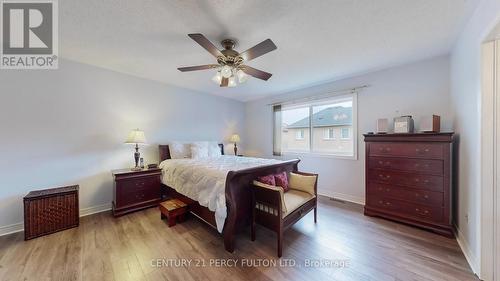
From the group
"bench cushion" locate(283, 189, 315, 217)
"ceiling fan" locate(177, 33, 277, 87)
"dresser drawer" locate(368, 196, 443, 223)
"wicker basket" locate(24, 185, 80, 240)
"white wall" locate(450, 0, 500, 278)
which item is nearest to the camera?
"white wall" locate(450, 0, 500, 278)

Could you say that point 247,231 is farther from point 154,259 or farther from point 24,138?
point 24,138

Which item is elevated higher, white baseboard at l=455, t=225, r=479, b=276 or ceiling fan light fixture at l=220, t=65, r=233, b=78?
ceiling fan light fixture at l=220, t=65, r=233, b=78

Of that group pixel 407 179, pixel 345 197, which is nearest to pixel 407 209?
pixel 407 179

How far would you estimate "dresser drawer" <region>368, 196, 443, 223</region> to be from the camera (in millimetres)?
2273

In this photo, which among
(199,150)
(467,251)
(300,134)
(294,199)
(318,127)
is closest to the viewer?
(467,251)

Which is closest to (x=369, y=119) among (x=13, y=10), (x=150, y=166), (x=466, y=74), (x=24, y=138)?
(x=466, y=74)

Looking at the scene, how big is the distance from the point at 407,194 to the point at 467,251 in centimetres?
77

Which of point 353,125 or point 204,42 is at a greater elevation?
point 204,42

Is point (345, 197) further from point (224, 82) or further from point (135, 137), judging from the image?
point (135, 137)

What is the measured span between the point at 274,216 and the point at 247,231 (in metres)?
0.66

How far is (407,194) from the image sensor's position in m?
2.49

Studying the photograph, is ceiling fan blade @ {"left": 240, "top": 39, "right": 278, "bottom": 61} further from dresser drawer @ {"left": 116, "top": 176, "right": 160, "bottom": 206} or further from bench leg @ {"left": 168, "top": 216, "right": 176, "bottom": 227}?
→ dresser drawer @ {"left": 116, "top": 176, "right": 160, "bottom": 206}

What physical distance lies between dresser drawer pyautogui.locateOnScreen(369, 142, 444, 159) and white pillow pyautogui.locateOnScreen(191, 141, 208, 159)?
3061 millimetres

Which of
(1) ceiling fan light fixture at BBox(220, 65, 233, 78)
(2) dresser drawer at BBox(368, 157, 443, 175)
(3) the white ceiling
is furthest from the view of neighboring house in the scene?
(1) ceiling fan light fixture at BBox(220, 65, 233, 78)
